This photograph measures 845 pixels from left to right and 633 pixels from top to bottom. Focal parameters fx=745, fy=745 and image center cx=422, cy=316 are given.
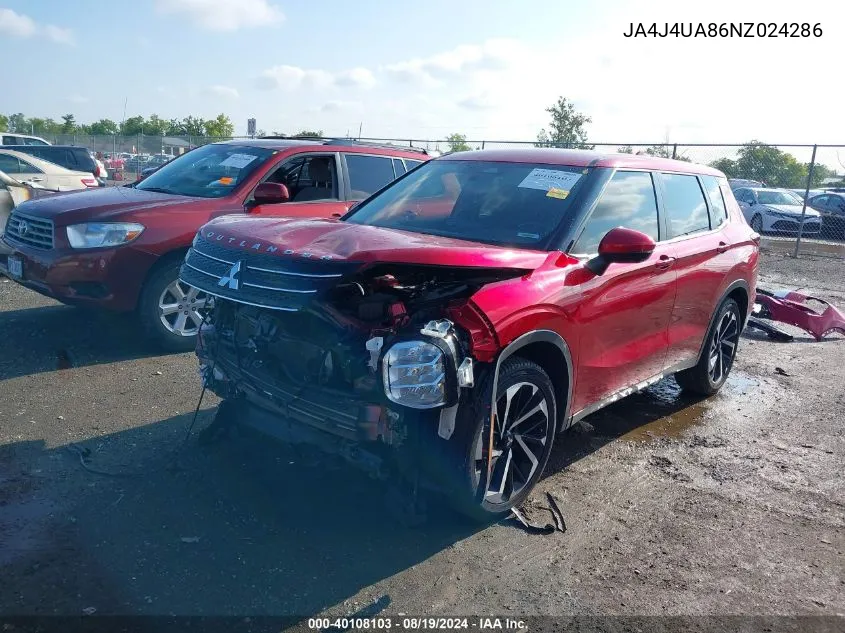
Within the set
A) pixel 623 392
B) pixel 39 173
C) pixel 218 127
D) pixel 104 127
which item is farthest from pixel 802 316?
pixel 104 127

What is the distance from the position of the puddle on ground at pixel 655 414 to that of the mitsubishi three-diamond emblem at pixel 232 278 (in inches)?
118

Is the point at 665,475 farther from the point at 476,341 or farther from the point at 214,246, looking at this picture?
the point at 214,246

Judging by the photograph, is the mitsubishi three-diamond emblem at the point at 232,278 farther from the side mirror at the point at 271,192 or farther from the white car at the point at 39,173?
the white car at the point at 39,173

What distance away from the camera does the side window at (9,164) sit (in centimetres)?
1362

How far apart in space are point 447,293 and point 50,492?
2353 millimetres

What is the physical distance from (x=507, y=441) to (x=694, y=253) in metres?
2.40

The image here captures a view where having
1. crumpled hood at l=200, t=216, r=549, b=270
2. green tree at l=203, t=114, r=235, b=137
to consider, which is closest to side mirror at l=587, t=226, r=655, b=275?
crumpled hood at l=200, t=216, r=549, b=270

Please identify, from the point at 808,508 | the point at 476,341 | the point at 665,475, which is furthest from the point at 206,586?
the point at 808,508

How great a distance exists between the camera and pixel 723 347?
21.1ft

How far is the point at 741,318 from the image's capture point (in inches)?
259

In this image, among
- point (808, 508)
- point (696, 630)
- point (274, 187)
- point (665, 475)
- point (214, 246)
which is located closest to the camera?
point (696, 630)

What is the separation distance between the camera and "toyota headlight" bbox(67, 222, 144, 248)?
6.02 meters

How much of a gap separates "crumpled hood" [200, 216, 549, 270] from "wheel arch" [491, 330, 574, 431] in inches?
14.5

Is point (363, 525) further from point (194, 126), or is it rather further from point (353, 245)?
point (194, 126)
